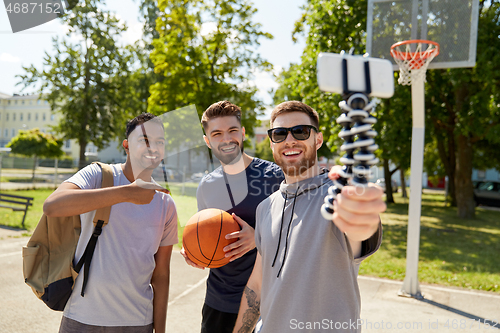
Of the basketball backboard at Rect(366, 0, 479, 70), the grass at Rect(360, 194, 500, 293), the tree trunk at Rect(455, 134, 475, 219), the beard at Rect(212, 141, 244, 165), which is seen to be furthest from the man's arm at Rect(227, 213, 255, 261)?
the tree trunk at Rect(455, 134, 475, 219)

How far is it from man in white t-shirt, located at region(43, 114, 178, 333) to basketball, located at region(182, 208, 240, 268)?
7.2 inches

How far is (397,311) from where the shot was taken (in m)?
5.30

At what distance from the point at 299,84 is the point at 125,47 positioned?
17.2 m

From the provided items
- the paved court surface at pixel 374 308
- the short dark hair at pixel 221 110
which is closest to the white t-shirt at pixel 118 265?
the short dark hair at pixel 221 110

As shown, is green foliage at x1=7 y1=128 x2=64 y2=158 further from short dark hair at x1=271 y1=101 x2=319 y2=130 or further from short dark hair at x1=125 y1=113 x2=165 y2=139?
short dark hair at x1=271 y1=101 x2=319 y2=130

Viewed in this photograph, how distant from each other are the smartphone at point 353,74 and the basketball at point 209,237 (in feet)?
5.98

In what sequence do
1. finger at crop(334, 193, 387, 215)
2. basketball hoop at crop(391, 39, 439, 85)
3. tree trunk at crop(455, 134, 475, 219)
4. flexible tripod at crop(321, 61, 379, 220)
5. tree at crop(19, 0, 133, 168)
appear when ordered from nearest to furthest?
flexible tripod at crop(321, 61, 379, 220) → finger at crop(334, 193, 387, 215) → basketball hoop at crop(391, 39, 439, 85) → tree trunk at crop(455, 134, 475, 219) → tree at crop(19, 0, 133, 168)

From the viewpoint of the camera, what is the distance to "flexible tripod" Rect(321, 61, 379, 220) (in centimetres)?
97

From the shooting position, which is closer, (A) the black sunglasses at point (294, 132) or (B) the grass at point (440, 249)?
(A) the black sunglasses at point (294, 132)

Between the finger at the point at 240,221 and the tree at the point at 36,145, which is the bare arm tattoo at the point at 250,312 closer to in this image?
the finger at the point at 240,221

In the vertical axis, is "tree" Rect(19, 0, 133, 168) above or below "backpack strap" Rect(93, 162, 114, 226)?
above

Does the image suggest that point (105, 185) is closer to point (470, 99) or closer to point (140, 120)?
point (140, 120)

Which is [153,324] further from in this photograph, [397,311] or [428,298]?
[428,298]

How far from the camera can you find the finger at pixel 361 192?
3.45 ft
